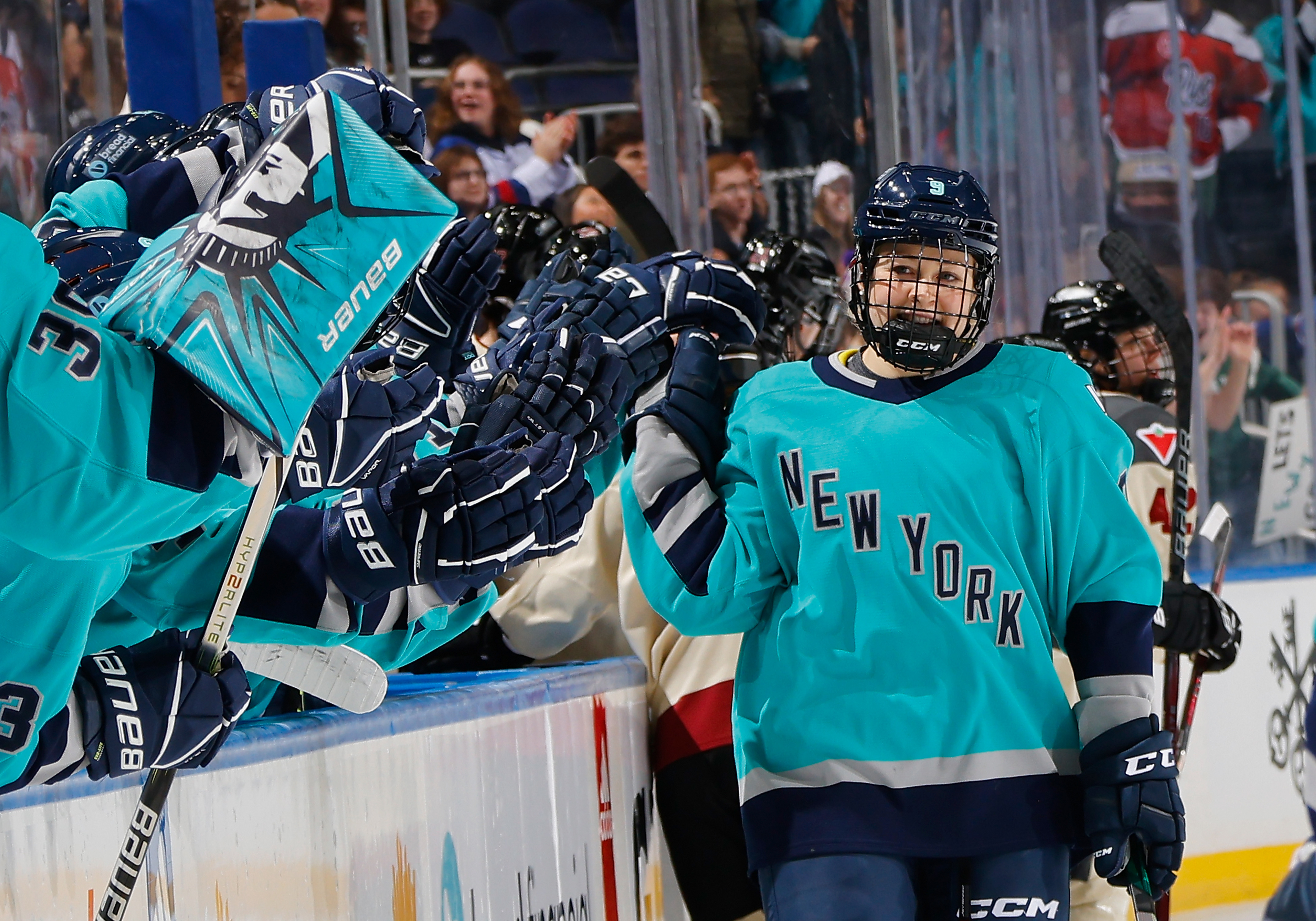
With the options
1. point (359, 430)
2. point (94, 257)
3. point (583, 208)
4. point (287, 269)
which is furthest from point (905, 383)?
point (583, 208)

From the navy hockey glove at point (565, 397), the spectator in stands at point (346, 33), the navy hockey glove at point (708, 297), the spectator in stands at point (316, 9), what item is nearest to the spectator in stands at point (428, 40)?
the spectator in stands at point (346, 33)

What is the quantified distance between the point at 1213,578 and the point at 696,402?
1622 millimetres

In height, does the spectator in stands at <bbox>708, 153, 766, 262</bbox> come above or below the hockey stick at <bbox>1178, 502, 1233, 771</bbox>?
above

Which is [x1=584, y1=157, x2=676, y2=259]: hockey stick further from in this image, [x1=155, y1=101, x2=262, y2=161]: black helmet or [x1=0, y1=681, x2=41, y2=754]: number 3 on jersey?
[x1=0, y1=681, x2=41, y2=754]: number 3 on jersey

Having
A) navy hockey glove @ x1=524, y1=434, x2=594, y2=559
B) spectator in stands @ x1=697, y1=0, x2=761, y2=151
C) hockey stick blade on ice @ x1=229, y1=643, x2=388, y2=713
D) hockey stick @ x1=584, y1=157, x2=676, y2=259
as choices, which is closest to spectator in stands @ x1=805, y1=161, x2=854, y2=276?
spectator in stands @ x1=697, y1=0, x2=761, y2=151

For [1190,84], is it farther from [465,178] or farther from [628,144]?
[465,178]

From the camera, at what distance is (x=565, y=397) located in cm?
141

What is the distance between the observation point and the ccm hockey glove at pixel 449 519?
1.20 m

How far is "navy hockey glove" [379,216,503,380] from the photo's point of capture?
6.34ft

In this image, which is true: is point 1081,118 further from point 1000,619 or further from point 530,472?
point 530,472

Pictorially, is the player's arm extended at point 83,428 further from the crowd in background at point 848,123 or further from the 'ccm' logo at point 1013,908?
the crowd in background at point 848,123

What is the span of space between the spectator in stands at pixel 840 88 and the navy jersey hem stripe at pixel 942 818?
4.19 metres

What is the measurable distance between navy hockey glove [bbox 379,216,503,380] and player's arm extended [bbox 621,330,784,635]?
27 centimetres

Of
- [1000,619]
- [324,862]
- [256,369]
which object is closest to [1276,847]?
[1000,619]
